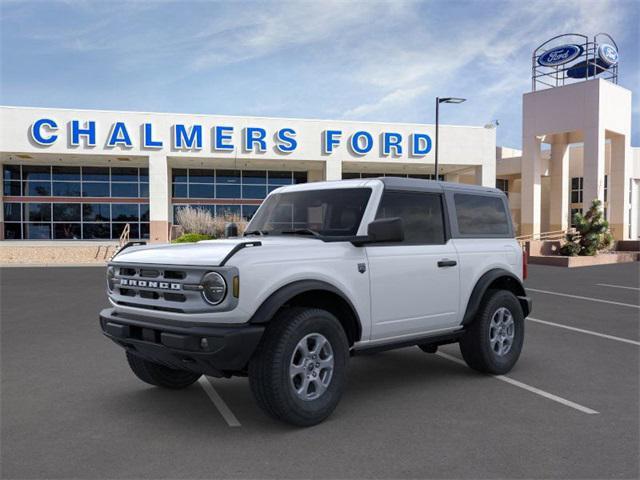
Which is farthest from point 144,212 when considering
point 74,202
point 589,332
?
point 589,332

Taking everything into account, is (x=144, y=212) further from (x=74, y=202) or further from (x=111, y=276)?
(x=111, y=276)

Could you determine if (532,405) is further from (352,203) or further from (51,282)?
(51,282)

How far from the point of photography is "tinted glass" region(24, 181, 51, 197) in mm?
34562

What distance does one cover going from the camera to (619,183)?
3388 cm

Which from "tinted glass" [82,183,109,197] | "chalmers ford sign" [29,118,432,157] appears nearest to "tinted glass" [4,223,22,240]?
"tinted glass" [82,183,109,197]

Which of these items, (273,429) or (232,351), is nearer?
(232,351)

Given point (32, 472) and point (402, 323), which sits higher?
point (402, 323)

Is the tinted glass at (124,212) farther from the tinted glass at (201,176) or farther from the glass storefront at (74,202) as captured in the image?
the tinted glass at (201,176)

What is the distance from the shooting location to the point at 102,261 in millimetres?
26156

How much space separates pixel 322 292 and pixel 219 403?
150cm

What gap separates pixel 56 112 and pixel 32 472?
3005 cm

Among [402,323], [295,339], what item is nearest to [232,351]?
[295,339]

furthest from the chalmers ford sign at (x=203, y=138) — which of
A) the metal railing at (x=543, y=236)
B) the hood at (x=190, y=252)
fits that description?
the hood at (x=190, y=252)

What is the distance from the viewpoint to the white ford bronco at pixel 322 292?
13.9ft
